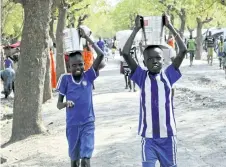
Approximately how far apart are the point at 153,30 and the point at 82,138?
5.57 feet

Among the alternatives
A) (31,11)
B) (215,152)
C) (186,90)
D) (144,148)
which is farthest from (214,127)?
(186,90)

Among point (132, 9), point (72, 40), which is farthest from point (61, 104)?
point (132, 9)

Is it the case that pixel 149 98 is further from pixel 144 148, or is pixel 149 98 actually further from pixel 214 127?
pixel 214 127

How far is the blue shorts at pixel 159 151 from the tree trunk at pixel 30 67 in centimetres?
513

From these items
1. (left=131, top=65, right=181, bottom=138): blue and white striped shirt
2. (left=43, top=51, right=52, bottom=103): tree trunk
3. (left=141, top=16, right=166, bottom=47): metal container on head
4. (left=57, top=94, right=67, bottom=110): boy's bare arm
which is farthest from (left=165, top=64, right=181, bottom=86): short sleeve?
(left=43, top=51, right=52, bottom=103): tree trunk

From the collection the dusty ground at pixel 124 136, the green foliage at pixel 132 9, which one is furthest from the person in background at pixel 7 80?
the green foliage at pixel 132 9

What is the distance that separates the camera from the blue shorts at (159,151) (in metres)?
4.70

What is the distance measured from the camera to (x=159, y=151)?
4.71 meters

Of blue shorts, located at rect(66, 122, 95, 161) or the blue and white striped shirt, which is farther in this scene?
blue shorts, located at rect(66, 122, 95, 161)

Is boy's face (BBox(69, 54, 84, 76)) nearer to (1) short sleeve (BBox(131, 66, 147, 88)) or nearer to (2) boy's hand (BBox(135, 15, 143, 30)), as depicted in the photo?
(1) short sleeve (BBox(131, 66, 147, 88))

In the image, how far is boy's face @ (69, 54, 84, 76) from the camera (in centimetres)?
566

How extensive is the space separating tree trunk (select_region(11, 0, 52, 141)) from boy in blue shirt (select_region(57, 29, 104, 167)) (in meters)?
3.81

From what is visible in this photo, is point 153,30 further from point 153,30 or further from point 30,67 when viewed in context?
point 30,67

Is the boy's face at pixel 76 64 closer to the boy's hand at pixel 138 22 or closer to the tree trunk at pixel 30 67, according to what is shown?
the boy's hand at pixel 138 22
